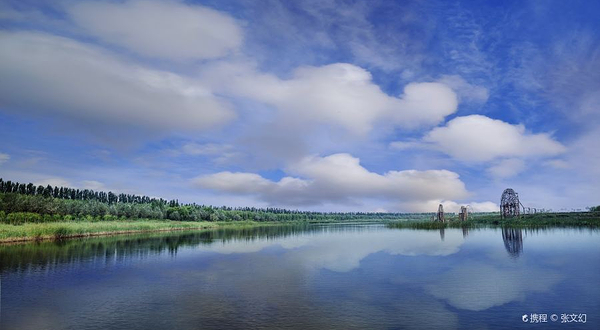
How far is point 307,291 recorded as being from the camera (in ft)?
101

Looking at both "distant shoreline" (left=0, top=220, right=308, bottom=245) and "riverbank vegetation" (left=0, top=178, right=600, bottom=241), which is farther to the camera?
"riverbank vegetation" (left=0, top=178, right=600, bottom=241)

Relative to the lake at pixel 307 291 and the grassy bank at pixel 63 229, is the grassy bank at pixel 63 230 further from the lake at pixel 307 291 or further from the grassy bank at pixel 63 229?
the lake at pixel 307 291

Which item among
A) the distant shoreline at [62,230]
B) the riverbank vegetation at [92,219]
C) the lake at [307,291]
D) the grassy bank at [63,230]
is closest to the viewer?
the lake at [307,291]

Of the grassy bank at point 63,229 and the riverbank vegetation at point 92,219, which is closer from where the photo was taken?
the grassy bank at point 63,229

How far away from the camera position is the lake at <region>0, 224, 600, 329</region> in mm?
22844

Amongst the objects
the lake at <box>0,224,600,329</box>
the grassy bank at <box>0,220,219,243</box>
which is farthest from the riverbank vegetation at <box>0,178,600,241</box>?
the lake at <box>0,224,600,329</box>

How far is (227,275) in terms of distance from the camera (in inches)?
1534

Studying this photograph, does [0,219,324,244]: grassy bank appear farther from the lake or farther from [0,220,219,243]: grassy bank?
the lake

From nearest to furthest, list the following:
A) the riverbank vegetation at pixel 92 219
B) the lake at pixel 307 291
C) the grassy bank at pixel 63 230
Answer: the lake at pixel 307 291 < the grassy bank at pixel 63 230 < the riverbank vegetation at pixel 92 219

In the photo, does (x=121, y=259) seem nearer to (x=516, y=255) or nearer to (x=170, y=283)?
(x=170, y=283)

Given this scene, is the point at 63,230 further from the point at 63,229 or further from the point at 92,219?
the point at 92,219

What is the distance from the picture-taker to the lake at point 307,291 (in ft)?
74.9

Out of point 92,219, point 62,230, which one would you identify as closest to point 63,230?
point 62,230

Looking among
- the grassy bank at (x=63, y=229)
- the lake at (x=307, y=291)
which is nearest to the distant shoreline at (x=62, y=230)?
the grassy bank at (x=63, y=229)
